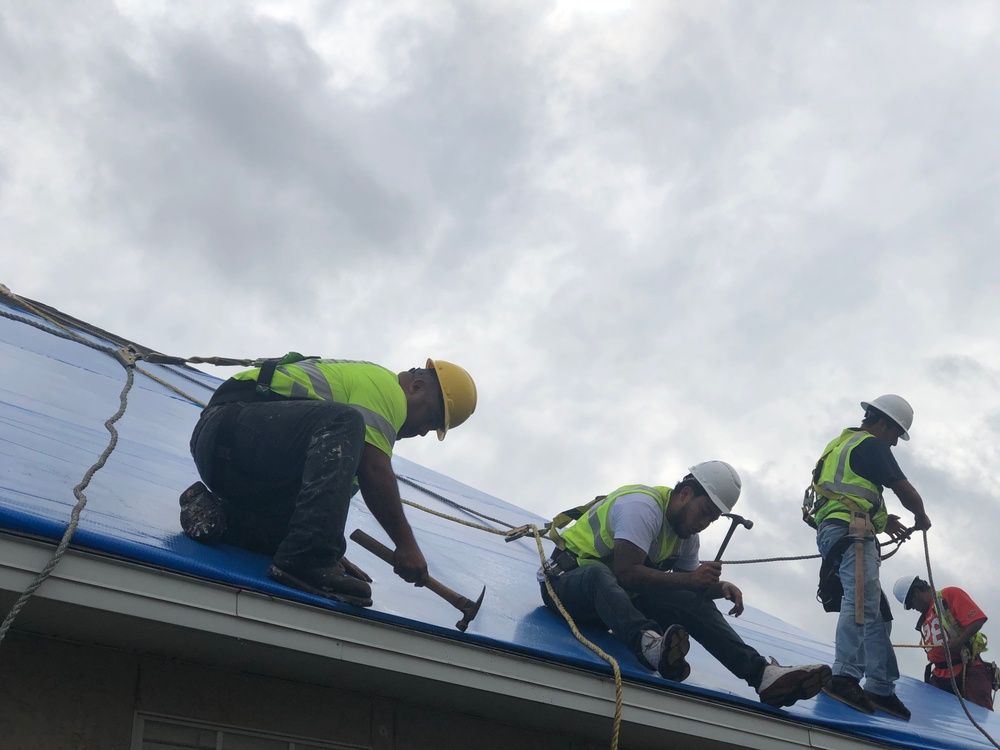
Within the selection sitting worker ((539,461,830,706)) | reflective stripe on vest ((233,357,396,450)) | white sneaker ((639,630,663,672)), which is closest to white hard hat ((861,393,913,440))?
sitting worker ((539,461,830,706))

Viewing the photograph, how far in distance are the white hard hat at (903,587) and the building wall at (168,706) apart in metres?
5.51

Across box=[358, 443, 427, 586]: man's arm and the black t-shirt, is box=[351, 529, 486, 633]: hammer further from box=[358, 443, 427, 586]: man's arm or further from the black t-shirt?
the black t-shirt

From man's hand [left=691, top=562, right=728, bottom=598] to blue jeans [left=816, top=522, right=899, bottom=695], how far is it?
1114 mm

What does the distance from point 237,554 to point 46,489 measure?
2.16 feet

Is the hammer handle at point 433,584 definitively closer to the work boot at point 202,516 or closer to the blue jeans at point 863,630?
the work boot at point 202,516

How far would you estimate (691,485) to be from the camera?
4.67 metres

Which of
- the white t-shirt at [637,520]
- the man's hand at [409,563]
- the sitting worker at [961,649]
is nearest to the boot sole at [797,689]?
the white t-shirt at [637,520]

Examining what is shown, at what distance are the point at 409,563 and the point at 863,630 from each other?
263 cm

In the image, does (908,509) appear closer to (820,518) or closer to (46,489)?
(820,518)

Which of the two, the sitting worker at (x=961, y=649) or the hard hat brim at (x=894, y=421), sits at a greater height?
the hard hat brim at (x=894, y=421)

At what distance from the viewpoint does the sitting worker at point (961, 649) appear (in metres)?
7.51

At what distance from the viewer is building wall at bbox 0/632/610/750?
2.84m

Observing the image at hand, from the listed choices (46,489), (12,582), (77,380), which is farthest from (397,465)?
(12,582)

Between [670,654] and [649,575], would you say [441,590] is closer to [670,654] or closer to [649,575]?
[670,654]
